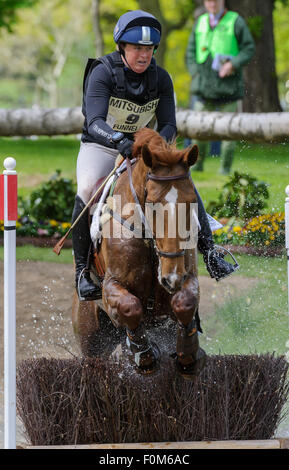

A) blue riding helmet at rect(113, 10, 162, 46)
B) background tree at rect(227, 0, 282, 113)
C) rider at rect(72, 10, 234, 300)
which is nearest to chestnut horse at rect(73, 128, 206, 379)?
rider at rect(72, 10, 234, 300)

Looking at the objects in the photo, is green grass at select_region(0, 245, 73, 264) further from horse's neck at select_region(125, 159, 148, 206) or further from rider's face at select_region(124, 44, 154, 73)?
horse's neck at select_region(125, 159, 148, 206)

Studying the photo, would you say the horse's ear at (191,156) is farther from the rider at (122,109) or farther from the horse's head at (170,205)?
the rider at (122,109)

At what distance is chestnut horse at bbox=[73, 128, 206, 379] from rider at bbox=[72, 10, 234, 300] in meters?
0.28

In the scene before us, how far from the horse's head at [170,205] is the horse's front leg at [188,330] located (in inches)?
4.4

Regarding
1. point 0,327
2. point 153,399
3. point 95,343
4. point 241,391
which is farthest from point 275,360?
point 0,327

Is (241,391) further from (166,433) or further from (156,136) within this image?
(156,136)

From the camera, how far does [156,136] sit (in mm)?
4363

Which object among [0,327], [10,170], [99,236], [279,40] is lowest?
[0,327]

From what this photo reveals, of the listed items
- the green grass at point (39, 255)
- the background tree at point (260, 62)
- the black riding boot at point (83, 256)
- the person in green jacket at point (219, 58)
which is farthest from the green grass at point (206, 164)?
the black riding boot at point (83, 256)

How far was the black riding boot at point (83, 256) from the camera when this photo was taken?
17.0ft

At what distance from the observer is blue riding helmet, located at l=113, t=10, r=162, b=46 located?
4766mm

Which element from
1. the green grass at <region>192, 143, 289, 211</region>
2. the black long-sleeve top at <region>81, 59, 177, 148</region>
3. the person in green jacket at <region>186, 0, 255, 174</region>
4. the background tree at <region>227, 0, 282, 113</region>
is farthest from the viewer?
the background tree at <region>227, 0, 282, 113</region>

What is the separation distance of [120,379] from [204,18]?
636cm

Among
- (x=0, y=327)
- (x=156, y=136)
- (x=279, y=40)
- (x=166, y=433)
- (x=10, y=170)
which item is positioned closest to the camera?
(x=156, y=136)
